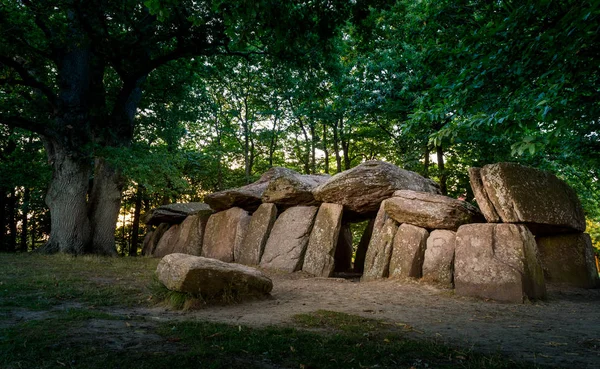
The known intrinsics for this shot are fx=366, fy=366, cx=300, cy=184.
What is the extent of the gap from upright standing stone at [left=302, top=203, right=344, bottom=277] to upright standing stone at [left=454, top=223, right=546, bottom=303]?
2870mm

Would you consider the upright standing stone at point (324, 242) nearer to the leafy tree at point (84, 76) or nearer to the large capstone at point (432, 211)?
the large capstone at point (432, 211)

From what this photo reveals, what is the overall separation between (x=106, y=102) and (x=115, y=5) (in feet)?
15.3

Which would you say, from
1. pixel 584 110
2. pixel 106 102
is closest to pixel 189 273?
pixel 584 110

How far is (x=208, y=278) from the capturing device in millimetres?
4996

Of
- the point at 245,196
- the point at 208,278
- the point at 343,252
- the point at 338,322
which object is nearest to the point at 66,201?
the point at 245,196

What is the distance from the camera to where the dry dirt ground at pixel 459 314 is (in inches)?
130

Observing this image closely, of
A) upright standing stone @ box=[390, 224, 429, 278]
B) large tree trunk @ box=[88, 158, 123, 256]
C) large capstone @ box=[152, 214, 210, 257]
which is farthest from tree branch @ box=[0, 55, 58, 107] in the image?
upright standing stone @ box=[390, 224, 429, 278]

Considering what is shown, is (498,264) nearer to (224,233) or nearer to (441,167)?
(441,167)

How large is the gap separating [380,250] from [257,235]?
142 inches

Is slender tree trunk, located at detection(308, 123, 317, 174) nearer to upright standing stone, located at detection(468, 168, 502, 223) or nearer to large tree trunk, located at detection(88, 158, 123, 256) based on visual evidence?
large tree trunk, located at detection(88, 158, 123, 256)

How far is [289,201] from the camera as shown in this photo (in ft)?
32.7

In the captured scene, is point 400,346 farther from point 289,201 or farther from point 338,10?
point 289,201

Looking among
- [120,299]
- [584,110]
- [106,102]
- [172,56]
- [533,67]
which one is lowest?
[120,299]

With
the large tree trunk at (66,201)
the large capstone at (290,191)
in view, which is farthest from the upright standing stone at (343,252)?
the large tree trunk at (66,201)
